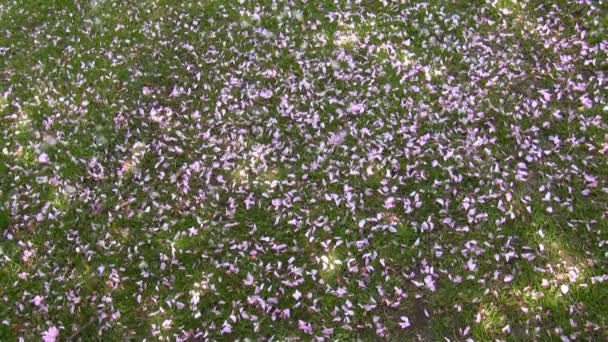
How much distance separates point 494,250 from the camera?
5531 millimetres

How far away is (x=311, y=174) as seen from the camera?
6500 millimetres

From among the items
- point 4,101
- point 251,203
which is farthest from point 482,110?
point 4,101

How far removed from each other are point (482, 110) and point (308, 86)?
264cm

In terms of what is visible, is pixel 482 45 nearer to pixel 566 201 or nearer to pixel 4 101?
pixel 566 201

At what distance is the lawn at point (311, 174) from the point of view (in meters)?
5.38

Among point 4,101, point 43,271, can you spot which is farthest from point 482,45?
point 4,101

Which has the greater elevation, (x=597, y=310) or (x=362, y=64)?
(x=362, y=64)

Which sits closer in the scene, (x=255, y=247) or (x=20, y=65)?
(x=255, y=247)

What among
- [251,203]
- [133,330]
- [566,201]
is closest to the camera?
[133,330]

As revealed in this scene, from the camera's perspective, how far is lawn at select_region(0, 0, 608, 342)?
17.6 feet

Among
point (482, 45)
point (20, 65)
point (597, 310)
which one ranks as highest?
point (20, 65)

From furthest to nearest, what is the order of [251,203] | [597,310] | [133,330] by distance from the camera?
[251,203], [133,330], [597,310]

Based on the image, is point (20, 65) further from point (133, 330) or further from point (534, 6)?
point (534, 6)

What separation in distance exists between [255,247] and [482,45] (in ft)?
15.9
